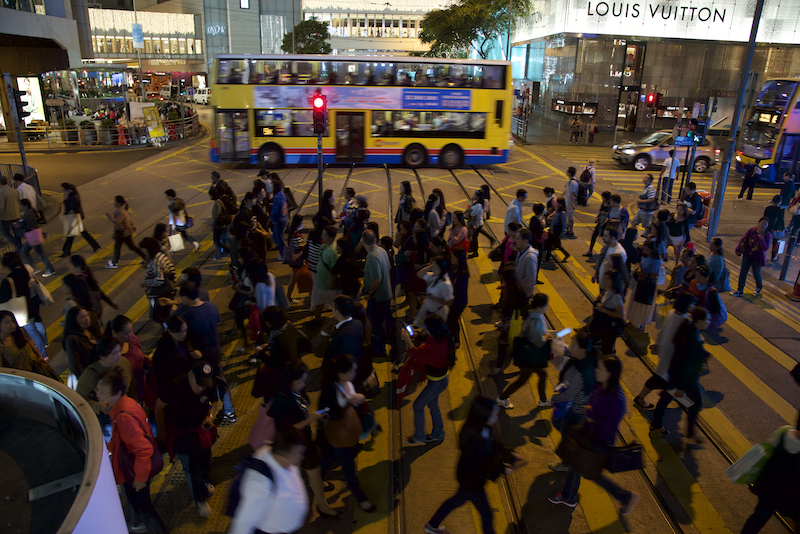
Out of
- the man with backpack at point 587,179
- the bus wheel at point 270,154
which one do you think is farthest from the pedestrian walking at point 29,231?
the man with backpack at point 587,179

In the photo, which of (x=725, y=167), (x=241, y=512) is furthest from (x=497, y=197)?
(x=241, y=512)

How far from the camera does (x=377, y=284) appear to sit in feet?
21.4

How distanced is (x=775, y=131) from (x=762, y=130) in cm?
69

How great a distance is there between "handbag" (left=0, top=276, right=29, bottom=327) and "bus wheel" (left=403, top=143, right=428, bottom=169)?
1533 cm

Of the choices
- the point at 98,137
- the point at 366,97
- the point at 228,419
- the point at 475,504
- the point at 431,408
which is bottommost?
the point at 228,419

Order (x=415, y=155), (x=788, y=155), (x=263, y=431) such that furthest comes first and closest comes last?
(x=415, y=155) → (x=788, y=155) → (x=263, y=431)

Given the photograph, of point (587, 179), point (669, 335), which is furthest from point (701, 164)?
point (669, 335)

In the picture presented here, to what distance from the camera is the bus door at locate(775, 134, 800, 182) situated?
19.4m

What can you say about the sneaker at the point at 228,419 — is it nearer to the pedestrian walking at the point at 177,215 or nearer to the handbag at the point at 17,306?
the handbag at the point at 17,306

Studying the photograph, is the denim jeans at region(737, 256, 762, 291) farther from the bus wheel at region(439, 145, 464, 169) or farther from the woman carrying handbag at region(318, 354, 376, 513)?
the bus wheel at region(439, 145, 464, 169)

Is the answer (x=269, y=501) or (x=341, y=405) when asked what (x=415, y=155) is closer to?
(x=341, y=405)

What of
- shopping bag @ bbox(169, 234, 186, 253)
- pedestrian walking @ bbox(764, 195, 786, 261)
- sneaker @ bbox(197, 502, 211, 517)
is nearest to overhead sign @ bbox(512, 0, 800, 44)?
pedestrian walking @ bbox(764, 195, 786, 261)

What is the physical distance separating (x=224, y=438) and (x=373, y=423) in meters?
1.90

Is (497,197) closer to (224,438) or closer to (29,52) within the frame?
(224,438)
